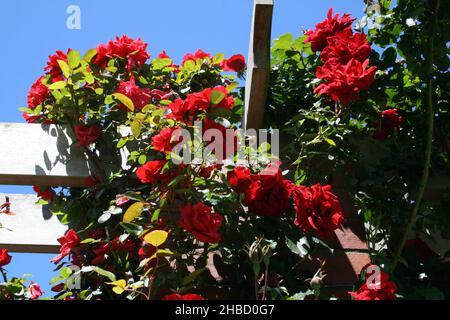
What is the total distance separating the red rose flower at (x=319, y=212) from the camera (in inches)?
84.5

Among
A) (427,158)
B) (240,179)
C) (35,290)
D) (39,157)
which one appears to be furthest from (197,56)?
Answer: (35,290)

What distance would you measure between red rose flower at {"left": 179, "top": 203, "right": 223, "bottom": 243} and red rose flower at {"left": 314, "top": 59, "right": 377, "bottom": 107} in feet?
1.82

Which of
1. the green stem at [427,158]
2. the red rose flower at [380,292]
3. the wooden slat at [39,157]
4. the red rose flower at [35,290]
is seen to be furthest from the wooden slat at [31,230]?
the red rose flower at [380,292]

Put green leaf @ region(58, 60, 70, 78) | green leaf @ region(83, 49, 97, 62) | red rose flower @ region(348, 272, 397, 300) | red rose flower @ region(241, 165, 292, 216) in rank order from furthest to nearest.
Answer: green leaf @ region(83, 49, 97, 62), green leaf @ region(58, 60, 70, 78), red rose flower @ region(241, 165, 292, 216), red rose flower @ region(348, 272, 397, 300)

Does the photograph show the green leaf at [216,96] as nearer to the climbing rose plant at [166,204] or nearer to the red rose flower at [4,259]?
the climbing rose plant at [166,204]

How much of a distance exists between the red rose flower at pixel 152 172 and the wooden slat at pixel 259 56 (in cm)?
37

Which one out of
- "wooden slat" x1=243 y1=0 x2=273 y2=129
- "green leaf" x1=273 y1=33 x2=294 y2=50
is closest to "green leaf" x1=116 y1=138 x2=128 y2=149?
"wooden slat" x1=243 y1=0 x2=273 y2=129

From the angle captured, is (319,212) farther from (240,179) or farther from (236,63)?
(236,63)

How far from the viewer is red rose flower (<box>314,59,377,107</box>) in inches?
94.0

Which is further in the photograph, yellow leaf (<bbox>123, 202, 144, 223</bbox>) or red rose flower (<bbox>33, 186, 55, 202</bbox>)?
red rose flower (<bbox>33, 186, 55, 202</bbox>)

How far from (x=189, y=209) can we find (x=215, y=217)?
72 mm

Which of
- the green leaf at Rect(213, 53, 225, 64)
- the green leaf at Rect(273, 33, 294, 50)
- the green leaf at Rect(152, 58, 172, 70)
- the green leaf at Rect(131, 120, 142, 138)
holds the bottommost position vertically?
the green leaf at Rect(131, 120, 142, 138)

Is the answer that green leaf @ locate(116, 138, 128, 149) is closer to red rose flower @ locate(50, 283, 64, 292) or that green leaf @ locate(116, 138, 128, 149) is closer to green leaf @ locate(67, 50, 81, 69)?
green leaf @ locate(67, 50, 81, 69)
